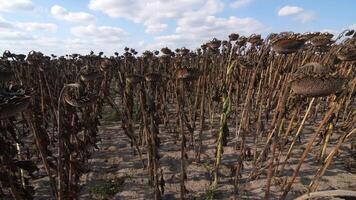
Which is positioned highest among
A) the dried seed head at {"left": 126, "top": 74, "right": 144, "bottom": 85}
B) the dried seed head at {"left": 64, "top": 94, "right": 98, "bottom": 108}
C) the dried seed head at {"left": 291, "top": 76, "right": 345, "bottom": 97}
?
the dried seed head at {"left": 291, "top": 76, "right": 345, "bottom": 97}

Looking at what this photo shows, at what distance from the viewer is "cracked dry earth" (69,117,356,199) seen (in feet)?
14.6

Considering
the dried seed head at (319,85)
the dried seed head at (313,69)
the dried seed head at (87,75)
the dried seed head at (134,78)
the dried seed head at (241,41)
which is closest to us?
the dried seed head at (319,85)

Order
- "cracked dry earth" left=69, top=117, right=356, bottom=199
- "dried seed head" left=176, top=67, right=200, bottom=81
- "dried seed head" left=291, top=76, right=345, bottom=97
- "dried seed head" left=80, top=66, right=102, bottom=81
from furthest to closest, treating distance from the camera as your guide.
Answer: "cracked dry earth" left=69, top=117, right=356, bottom=199 → "dried seed head" left=80, top=66, right=102, bottom=81 → "dried seed head" left=176, top=67, right=200, bottom=81 → "dried seed head" left=291, top=76, right=345, bottom=97

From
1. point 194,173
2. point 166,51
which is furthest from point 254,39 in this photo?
point 194,173

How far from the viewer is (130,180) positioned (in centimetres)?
489

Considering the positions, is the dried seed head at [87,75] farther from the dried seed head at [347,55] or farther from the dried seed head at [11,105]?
the dried seed head at [347,55]

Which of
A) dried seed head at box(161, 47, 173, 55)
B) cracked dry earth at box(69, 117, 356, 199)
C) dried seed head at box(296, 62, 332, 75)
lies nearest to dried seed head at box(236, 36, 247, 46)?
dried seed head at box(161, 47, 173, 55)

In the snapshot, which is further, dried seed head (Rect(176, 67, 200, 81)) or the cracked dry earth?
the cracked dry earth

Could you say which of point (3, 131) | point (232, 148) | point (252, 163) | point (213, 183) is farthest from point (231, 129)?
point (3, 131)

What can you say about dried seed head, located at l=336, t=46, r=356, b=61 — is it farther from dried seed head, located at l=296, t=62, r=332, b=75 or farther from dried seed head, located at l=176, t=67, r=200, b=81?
dried seed head, located at l=176, t=67, r=200, b=81

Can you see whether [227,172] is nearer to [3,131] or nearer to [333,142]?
[333,142]

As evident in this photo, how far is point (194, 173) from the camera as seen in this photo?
5.00 meters

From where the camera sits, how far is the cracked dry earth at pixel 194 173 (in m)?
4.46

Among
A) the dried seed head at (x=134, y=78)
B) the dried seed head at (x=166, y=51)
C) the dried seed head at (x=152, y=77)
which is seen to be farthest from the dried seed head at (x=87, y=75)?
the dried seed head at (x=166, y=51)
